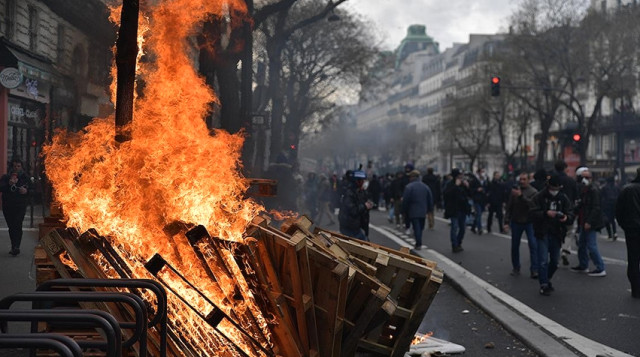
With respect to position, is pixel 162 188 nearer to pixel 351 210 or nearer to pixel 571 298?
pixel 571 298

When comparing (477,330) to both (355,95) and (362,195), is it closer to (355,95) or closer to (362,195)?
(362,195)

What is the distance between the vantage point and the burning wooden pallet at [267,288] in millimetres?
5168

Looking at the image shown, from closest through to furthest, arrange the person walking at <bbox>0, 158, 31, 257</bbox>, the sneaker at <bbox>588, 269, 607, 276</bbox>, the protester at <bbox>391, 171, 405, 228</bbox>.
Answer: the person walking at <bbox>0, 158, 31, 257</bbox> < the sneaker at <bbox>588, 269, 607, 276</bbox> < the protester at <bbox>391, 171, 405, 228</bbox>

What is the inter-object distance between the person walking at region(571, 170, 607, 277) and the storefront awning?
27.1 ft

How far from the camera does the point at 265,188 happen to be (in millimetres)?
7668

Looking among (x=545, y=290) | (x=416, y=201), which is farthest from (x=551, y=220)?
(x=416, y=201)

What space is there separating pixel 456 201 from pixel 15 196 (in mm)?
8761

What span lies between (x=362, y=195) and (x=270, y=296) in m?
7.90

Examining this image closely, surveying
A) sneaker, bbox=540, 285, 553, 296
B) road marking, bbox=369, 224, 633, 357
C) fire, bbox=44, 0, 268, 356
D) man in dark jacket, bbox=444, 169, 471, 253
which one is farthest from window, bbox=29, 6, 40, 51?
man in dark jacket, bbox=444, 169, 471, 253

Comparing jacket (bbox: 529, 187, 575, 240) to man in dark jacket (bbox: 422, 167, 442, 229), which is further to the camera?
man in dark jacket (bbox: 422, 167, 442, 229)

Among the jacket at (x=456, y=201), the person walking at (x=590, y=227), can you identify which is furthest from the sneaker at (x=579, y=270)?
the jacket at (x=456, y=201)

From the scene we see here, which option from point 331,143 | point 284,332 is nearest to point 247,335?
point 284,332

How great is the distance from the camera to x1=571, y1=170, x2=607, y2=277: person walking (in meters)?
13.0

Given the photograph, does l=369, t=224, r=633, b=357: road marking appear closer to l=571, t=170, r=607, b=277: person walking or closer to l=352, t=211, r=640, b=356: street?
l=352, t=211, r=640, b=356: street
